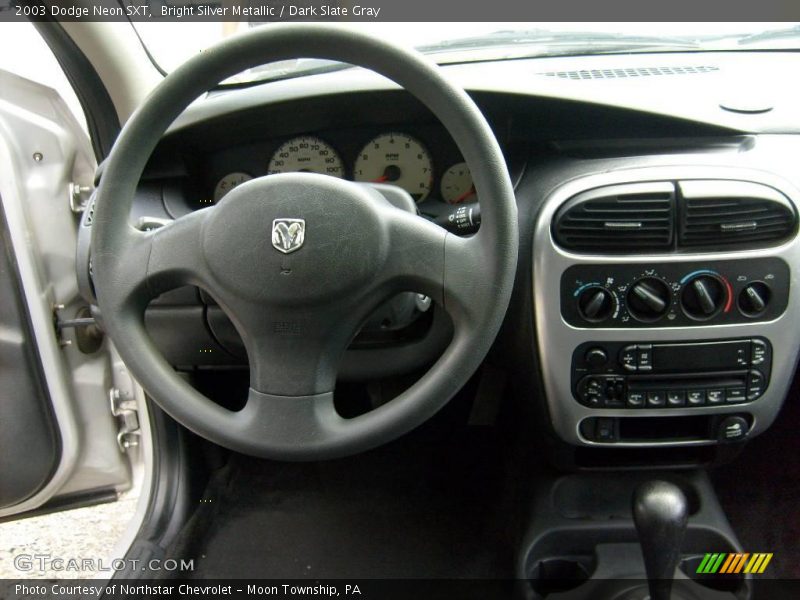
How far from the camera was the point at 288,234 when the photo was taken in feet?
2.70

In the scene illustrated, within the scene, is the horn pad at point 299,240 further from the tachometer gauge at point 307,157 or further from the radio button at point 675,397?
the radio button at point 675,397

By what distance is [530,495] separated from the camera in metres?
1.42

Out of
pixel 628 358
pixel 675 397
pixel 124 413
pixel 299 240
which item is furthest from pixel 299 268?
pixel 124 413

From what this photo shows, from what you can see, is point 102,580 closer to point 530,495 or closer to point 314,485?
point 314,485

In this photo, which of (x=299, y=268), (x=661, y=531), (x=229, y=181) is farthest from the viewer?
(x=229, y=181)

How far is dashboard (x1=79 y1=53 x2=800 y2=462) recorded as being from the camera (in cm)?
102

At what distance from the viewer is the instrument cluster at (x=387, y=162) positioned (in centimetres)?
125

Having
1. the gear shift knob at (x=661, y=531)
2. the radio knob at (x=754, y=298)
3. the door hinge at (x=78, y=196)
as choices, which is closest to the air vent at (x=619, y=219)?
the radio knob at (x=754, y=298)

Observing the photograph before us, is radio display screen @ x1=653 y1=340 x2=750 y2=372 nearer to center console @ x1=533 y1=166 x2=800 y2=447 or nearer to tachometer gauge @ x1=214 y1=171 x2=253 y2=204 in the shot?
center console @ x1=533 y1=166 x2=800 y2=447

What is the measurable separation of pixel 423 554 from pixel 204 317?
0.79 m

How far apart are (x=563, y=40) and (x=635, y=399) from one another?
738 millimetres

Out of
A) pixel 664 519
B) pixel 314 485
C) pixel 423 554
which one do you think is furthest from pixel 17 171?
pixel 664 519

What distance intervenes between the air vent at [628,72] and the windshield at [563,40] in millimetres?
102
